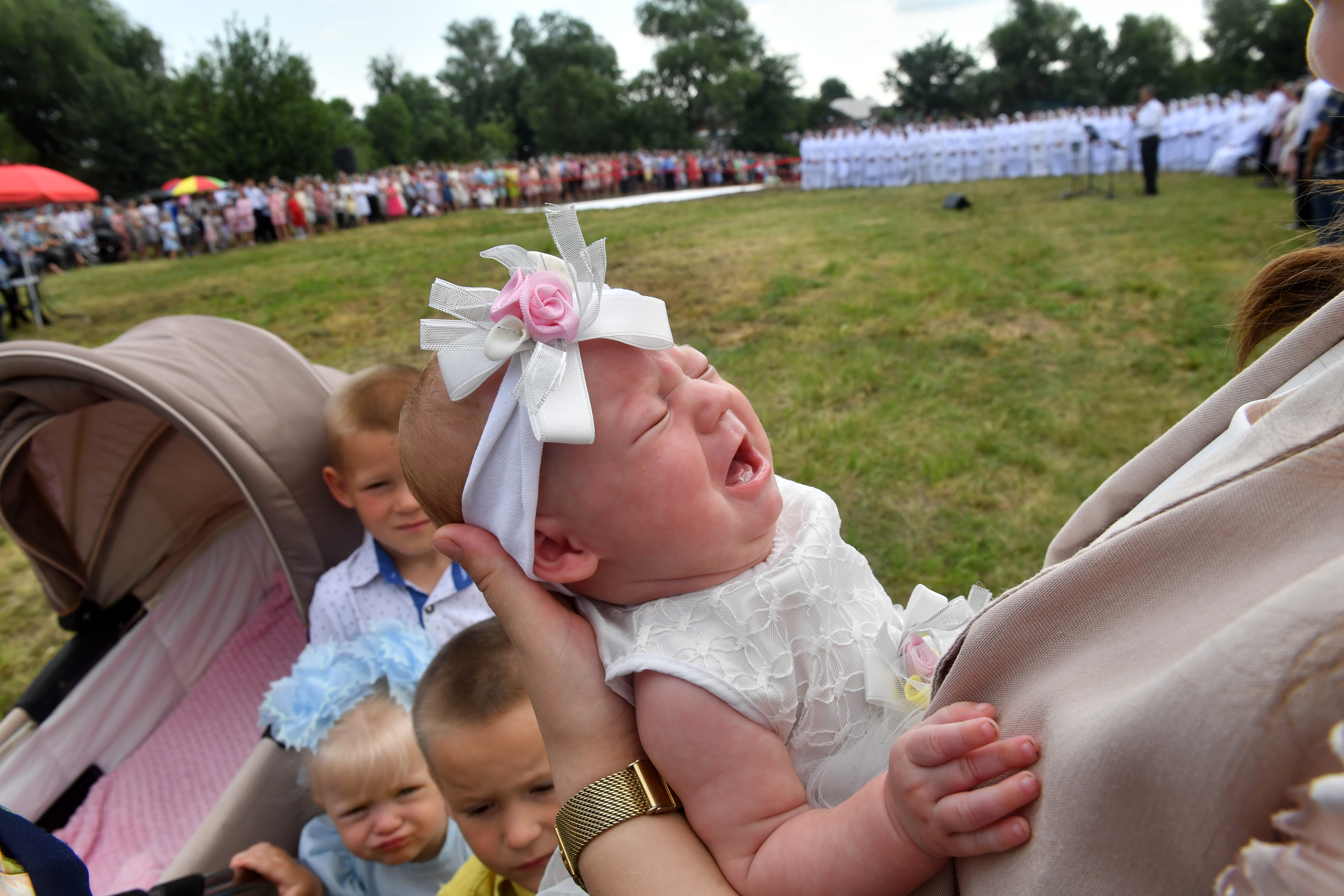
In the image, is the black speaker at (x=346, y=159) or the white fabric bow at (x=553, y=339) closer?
the white fabric bow at (x=553, y=339)

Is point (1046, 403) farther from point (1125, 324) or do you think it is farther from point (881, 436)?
point (1125, 324)

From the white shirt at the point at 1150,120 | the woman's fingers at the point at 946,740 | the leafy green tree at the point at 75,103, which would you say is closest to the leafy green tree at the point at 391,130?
the leafy green tree at the point at 75,103

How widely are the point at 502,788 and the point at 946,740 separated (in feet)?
4.64

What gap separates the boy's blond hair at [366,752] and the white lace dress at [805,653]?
4.16ft

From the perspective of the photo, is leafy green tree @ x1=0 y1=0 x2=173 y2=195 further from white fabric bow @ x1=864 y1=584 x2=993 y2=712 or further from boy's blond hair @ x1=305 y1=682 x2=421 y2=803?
white fabric bow @ x1=864 y1=584 x2=993 y2=712

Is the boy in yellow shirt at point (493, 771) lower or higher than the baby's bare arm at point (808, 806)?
lower

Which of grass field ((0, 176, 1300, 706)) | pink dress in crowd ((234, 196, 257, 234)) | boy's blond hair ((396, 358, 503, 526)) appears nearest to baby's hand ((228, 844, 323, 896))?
boy's blond hair ((396, 358, 503, 526))

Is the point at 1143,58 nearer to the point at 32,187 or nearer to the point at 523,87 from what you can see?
the point at 523,87

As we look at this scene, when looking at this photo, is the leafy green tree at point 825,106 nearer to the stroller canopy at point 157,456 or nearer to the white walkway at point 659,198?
the white walkway at point 659,198

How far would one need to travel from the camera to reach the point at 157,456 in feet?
11.0

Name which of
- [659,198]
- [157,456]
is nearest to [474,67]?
[659,198]

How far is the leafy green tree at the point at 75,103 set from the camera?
37625 mm

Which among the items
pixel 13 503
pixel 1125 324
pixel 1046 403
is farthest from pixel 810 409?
pixel 13 503

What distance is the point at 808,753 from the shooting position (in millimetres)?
1211
